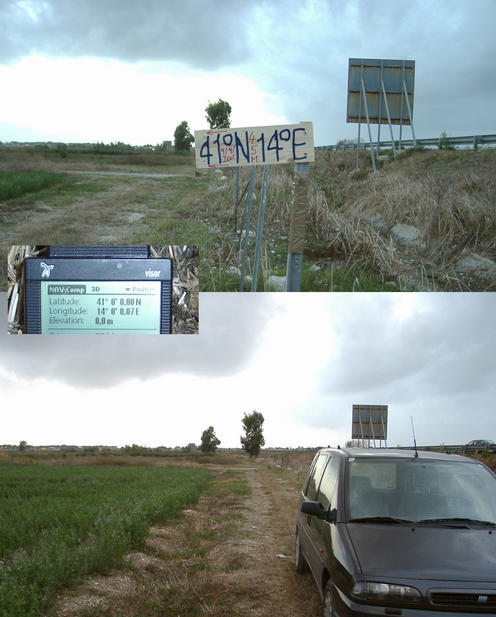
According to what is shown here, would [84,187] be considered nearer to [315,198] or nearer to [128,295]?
[128,295]

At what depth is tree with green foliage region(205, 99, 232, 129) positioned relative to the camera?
6012 mm

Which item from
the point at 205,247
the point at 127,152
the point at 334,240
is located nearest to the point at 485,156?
the point at 334,240

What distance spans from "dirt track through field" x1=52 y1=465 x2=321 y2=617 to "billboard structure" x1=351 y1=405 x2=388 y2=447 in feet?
4.95

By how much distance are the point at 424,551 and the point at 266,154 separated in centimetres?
387

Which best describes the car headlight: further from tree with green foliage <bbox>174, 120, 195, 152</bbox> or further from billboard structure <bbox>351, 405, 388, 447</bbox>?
billboard structure <bbox>351, 405, 388, 447</bbox>

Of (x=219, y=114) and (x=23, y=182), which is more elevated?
(x=219, y=114)

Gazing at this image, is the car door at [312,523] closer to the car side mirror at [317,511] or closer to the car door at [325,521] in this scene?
the car door at [325,521]

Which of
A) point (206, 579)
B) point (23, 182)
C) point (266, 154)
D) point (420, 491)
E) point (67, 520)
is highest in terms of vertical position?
point (266, 154)

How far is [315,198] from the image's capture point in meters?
6.39

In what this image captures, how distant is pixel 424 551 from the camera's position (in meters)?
3.37

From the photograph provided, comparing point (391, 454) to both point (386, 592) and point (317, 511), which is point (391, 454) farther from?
point (386, 592)

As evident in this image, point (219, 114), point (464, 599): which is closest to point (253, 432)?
point (219, 114)

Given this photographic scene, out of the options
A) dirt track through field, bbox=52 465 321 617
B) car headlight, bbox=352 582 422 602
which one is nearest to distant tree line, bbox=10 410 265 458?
dirt track through field, bbox=52 465 321 617

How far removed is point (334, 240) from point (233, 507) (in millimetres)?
5013
